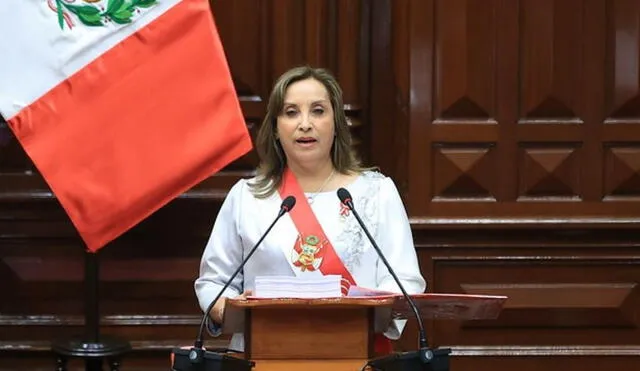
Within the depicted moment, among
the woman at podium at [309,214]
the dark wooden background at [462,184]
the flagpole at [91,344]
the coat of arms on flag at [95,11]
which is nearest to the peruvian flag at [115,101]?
the coat of arms on flag at [95,11]

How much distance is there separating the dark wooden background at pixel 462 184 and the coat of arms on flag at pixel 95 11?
62 cm

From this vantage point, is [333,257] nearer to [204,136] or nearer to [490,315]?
[490,315]

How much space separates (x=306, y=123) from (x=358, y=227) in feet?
0.83

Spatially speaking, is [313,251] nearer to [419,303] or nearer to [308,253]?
[308,253]

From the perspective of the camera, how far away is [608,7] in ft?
11.6

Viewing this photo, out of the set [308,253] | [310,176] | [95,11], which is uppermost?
[95,11]

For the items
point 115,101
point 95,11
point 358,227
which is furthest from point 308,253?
point 95,11

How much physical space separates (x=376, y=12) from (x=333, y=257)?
1432mm

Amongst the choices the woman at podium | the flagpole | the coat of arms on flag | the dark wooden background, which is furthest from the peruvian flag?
the dark wooden background

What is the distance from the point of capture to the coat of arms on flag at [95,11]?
2873 millimetres

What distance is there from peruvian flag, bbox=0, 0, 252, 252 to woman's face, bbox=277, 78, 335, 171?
52 centimetres

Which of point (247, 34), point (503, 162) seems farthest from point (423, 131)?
point (247, 34)

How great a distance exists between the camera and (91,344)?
3145mm

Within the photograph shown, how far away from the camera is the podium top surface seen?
1.97 meters
